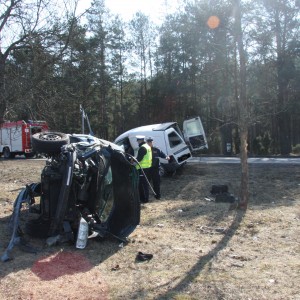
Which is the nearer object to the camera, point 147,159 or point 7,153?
point 147,159

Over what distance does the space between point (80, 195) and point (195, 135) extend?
433 inches

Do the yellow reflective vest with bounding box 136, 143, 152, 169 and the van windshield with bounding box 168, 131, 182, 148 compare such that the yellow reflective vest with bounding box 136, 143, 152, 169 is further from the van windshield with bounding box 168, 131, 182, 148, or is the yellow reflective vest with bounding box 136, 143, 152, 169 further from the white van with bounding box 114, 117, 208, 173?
the van windshield with bounding box 168, 131, 182, 148

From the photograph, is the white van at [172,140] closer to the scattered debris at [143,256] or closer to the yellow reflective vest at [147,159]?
the yellow reflective vest at [147,159]

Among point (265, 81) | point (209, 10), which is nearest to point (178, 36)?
point (265, 81)

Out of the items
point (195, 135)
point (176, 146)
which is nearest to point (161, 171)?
point (176, 146)

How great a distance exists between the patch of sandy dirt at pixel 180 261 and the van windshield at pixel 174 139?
264 inches

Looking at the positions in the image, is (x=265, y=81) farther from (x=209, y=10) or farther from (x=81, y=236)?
(x=81, y=236)

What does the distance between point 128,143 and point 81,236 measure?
10.1 meters

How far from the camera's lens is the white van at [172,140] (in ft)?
51.5

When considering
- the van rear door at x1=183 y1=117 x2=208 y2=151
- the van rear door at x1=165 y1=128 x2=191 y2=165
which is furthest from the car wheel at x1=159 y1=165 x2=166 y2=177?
the van rear door at x1=183 y1=117 x2=208 y2=151

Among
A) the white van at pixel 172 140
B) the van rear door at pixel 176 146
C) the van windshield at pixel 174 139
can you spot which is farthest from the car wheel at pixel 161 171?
the van windshield at pixel 174 139

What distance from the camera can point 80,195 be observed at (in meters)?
6.54

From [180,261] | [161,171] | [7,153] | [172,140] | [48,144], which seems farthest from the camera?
[7,153]

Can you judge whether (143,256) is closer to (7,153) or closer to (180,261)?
(180,261)
